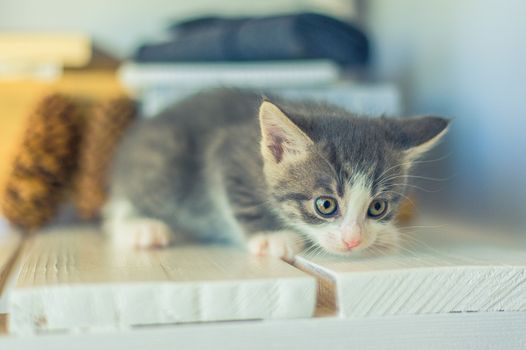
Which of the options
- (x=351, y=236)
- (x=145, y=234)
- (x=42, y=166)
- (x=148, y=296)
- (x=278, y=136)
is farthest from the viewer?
(x=42, y=166)

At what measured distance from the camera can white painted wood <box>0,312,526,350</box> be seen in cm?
78

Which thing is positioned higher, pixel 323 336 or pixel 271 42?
pixel 271 42

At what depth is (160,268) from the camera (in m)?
0.99

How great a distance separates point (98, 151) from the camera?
1.76 meters

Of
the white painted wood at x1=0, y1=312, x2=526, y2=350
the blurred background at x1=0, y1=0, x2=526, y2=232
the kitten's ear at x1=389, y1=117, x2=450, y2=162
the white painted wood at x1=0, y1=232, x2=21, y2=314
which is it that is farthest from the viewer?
the blurred background at x1=0, y1=0, x2=526, y2=232

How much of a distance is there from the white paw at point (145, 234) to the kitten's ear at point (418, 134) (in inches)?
20.5

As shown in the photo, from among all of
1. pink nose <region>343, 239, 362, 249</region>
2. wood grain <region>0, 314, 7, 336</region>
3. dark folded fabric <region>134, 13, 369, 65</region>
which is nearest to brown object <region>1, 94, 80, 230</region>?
dark folded fabric <region>134, 13, 369, 65</region>

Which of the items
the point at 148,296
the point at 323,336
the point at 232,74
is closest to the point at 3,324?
the point at 148,296

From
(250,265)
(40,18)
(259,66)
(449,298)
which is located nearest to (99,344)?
(250,265)

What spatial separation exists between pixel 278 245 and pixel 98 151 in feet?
2.51

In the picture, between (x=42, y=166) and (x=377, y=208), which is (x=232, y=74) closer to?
(x=42, y=166)

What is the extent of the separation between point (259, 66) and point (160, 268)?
0.90m

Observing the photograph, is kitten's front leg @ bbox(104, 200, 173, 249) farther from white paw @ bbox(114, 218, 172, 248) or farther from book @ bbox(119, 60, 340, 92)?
book @ bbox(119, 60, 340, 92)

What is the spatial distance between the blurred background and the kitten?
0.18m
